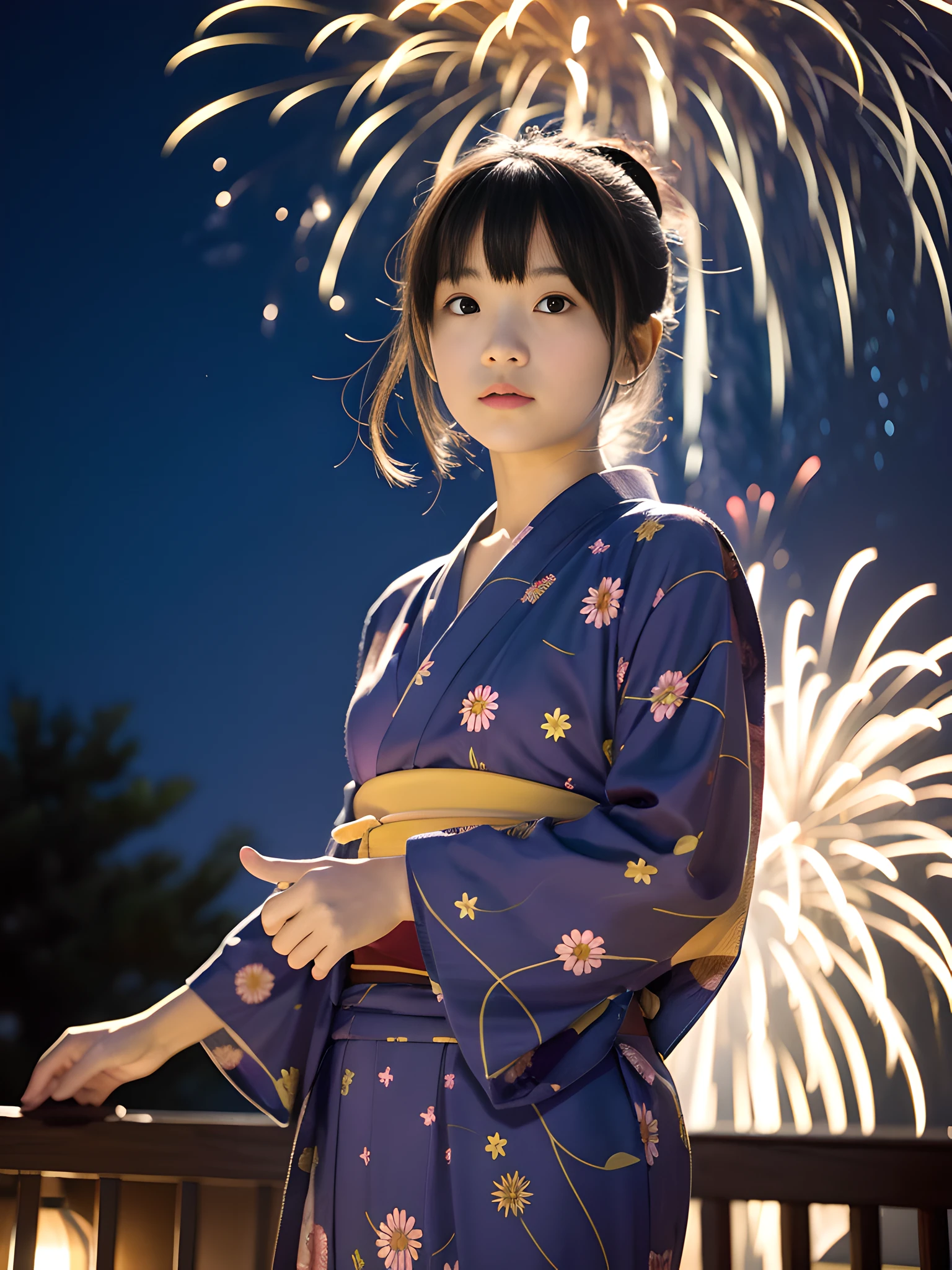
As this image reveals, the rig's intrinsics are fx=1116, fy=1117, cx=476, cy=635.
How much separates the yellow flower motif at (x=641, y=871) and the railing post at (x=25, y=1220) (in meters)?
0.67

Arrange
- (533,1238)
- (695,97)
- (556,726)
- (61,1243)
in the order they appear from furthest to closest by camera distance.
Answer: (695,97)
(61,1243)
(556,726)
(533,1238)

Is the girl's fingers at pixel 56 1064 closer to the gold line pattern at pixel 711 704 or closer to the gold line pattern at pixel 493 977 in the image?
the gold line pattern at pixel 493 977

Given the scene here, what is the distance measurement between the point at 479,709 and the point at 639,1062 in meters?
0.28

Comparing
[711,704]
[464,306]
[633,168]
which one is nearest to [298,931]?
[711,704]

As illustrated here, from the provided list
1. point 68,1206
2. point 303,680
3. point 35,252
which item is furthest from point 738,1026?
point 35,252

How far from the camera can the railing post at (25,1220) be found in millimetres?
1024

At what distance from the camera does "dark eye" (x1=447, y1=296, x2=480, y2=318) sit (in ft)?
3.16

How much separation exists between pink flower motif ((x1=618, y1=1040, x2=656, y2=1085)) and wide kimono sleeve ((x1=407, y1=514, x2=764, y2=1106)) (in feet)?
0.10

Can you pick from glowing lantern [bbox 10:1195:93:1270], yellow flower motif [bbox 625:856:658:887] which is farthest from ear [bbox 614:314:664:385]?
glowing lantern [bbox 10:1195:93:1270]

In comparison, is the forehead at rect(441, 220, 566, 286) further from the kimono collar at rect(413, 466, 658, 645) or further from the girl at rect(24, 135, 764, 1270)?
the kimono collar at rect(413, 466, 658, 645)

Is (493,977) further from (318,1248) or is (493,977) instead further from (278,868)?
(318,1248)

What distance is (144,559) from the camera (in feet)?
15.2

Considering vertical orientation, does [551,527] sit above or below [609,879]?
above

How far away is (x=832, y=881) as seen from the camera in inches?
133
